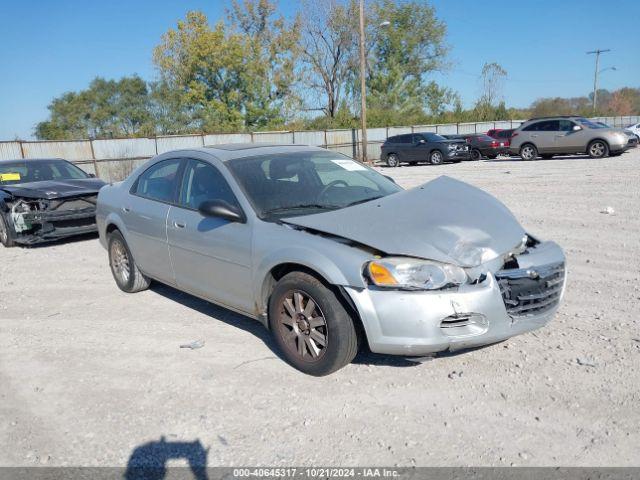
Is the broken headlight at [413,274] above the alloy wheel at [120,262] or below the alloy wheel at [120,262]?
above

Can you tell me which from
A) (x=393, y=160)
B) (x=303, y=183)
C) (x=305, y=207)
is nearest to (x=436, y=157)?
(x=393, y=160)

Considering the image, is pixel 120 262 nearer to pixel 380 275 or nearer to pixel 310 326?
pixel 310 326

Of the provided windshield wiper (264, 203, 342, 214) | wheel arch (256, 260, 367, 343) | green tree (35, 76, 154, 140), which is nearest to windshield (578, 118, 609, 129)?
windshield wiper (264, 203, 342, 214)

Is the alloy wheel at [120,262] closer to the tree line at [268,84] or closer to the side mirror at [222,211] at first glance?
the side mirror at [222,211]

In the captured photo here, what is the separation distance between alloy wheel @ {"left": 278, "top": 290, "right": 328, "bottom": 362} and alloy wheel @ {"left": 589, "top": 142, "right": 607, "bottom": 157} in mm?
19579

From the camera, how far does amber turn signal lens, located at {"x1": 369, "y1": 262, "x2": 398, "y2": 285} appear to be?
3.12 meters

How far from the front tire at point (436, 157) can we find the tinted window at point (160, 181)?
66.8 ft

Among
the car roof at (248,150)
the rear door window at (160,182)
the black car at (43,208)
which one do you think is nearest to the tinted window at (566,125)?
the black car at (43,208)

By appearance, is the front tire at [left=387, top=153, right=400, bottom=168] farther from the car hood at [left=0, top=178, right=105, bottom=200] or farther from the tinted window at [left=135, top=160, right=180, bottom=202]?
the tinted window at [left=135, top=160, right=180, bottom=202]

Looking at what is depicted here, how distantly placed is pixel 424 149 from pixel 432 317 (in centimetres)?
2227

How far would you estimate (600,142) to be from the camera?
19.4m

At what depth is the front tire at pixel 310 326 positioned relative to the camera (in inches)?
129

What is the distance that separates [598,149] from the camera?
19.5m

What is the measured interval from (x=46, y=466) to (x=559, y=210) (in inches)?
340
